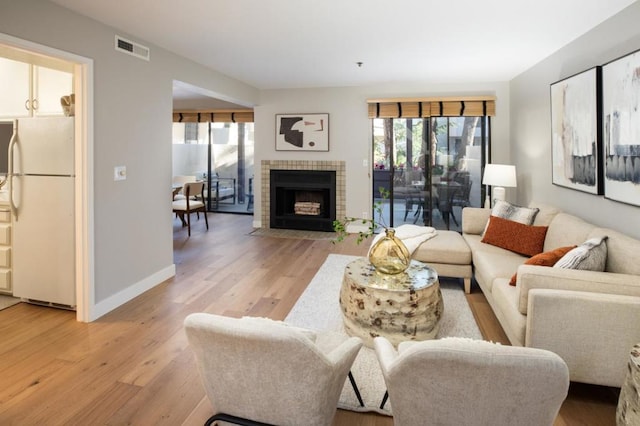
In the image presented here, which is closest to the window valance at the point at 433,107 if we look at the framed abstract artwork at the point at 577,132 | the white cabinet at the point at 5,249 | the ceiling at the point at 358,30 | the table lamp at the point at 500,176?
the ceiling at the point at 358,30

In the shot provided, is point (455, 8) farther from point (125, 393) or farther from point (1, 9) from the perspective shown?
point (125, 393)

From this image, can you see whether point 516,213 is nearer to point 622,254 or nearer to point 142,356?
point 622,254

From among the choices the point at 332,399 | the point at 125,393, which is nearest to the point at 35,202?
the point at 125,393

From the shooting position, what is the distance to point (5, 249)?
139 inches

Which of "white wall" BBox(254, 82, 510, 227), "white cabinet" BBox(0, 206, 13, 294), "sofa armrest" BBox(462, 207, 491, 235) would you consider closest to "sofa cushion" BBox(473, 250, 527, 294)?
"sofa armrest" BBox(462, 207, 491, 235)

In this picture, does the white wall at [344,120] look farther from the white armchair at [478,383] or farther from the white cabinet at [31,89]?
the white armchair at [478,383]

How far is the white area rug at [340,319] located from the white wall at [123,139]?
5.33ft

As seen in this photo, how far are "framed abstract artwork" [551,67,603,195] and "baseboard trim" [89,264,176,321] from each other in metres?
4.20

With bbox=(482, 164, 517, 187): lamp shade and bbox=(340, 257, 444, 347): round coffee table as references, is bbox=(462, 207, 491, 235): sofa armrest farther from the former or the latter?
bbox=(340, 257, 444, 347): round coffee table

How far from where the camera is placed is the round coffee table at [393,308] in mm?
2504

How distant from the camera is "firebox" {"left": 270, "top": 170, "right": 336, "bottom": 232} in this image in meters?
6.68

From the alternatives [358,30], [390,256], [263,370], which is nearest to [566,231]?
[390,256]

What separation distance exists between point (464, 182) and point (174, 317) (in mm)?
4882

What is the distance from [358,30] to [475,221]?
8.23ft
